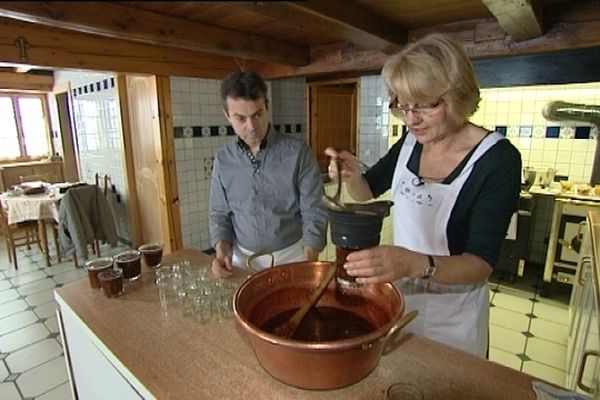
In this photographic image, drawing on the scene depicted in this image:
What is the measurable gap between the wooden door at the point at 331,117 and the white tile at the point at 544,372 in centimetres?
305

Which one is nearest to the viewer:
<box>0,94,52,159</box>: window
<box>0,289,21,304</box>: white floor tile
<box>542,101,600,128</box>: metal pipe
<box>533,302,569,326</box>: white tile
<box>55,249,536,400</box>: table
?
<box>55,249,536,400</box>: table

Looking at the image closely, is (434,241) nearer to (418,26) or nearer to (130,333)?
(130,333)

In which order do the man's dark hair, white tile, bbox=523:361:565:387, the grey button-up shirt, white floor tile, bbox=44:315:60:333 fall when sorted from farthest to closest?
white floor tile, bbox=44:315:60:333, white tile, bbox=523:361:565:387, the grey button-up shirt, the man's dark hair

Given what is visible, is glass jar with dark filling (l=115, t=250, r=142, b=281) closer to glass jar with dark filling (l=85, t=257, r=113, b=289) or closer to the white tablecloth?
glass jar with dark filling (l=85, t=257, r=113, b=289)

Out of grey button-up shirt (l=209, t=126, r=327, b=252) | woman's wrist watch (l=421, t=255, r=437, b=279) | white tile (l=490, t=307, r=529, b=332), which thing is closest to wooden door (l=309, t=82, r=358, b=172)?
white tile (l=490, t=307, r=529, b=332)

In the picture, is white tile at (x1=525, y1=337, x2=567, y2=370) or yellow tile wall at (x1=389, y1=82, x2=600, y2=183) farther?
yellow tile wall at (x1=389, y1=82, x2=600, y2=183)

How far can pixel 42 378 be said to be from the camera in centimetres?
224

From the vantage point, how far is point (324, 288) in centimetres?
92

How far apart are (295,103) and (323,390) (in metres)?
4.42

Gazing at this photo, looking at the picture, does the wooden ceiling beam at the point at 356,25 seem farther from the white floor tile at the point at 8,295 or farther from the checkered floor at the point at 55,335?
the white floor tile at the point at 8,295

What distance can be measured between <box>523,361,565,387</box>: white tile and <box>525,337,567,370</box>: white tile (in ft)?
0.16

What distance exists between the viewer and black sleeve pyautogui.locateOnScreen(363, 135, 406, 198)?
144 centimetres

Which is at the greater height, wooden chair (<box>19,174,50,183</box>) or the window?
the window

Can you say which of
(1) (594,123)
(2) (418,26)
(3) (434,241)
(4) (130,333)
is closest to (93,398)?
(4) (130,333)
